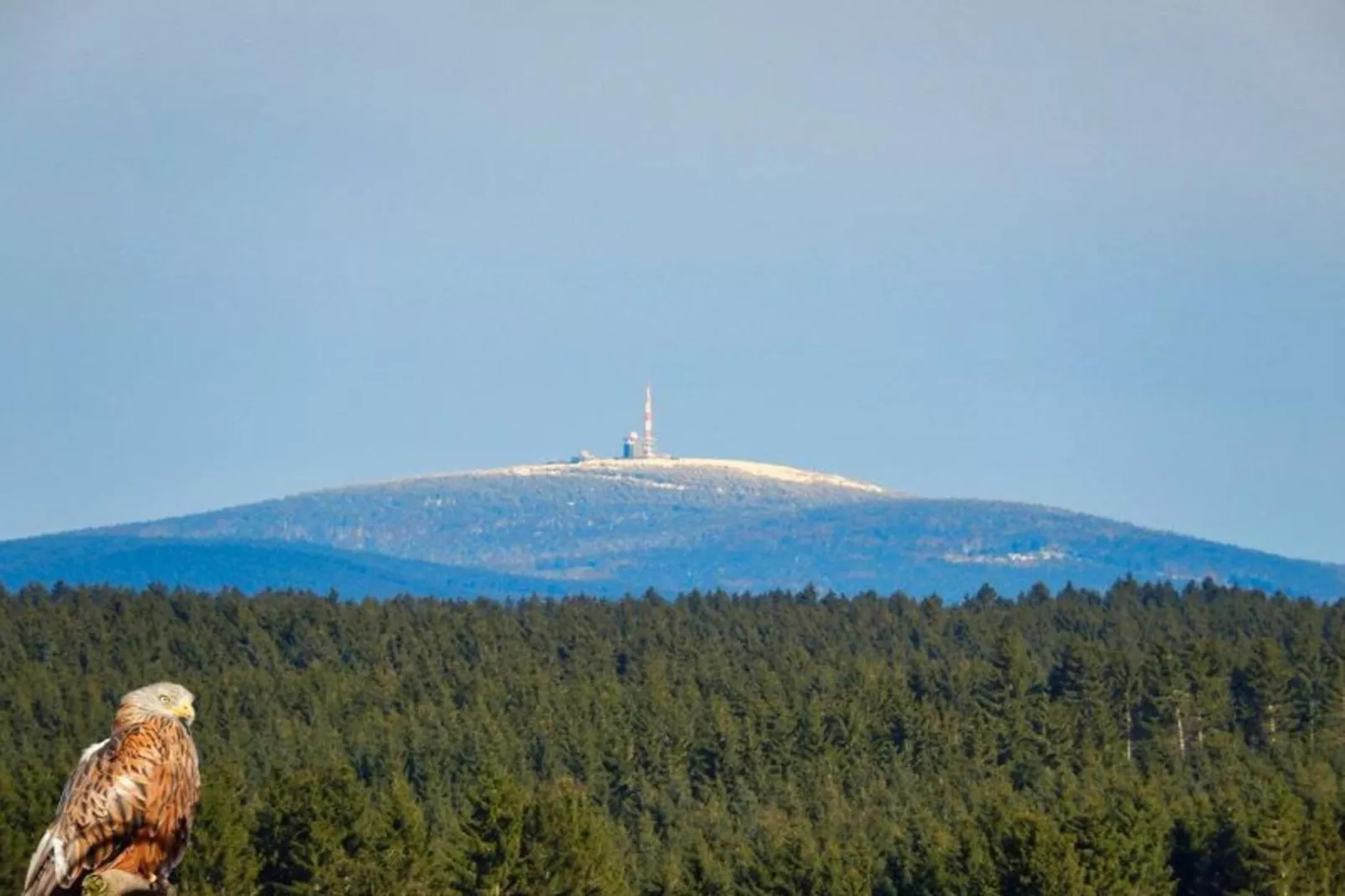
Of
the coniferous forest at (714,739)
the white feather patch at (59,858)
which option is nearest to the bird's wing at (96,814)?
the white feather patch at (59,858)

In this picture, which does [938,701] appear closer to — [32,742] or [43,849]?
[32,742]

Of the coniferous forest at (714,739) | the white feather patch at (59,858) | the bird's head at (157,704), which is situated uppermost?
the bird's head at (157,704)

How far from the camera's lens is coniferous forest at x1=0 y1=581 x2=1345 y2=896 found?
76.8 meters

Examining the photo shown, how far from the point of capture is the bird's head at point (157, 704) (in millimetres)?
11586

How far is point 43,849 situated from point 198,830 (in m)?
66.2

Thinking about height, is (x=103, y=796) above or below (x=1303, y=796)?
above

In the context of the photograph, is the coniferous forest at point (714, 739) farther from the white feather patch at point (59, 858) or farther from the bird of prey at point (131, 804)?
the white feather patch at point (59, 858)

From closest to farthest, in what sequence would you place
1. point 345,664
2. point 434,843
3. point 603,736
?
point 434,843, point 603,736, point 345,664

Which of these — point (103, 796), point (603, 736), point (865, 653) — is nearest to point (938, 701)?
point (603, 736)

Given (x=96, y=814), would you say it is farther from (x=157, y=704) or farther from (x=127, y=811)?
(x=157, y=704)

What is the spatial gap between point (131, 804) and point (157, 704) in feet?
1.44

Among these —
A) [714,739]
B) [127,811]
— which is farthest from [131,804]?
[714,739]

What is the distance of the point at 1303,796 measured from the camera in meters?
89.1

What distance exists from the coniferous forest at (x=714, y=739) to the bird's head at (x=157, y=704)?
58.9 m
